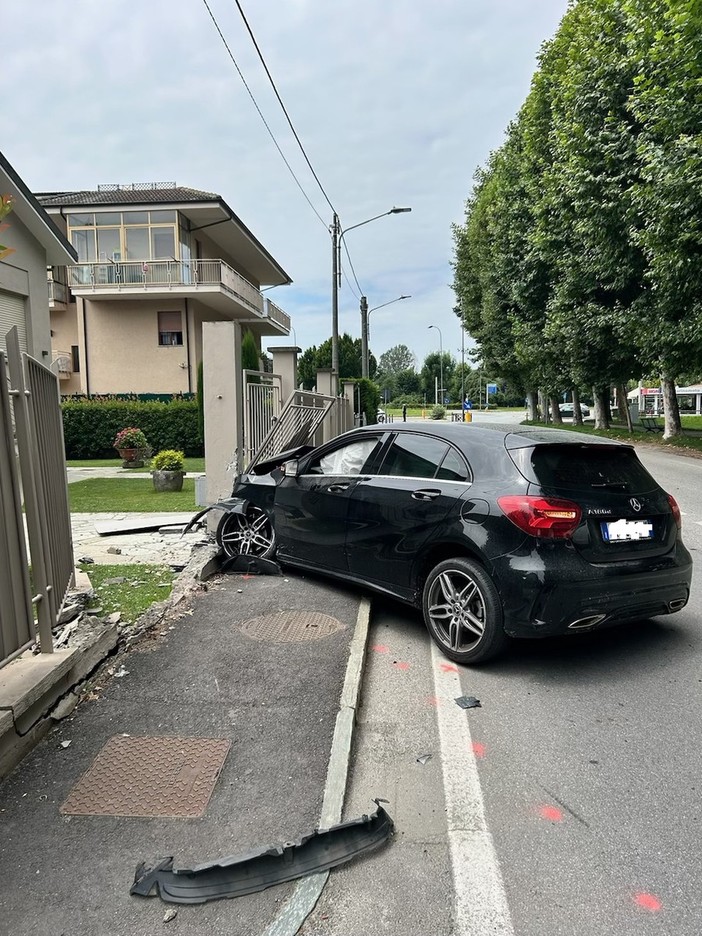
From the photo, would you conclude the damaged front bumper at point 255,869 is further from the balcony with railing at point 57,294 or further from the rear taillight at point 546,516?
the balcony with railing at point 57,294

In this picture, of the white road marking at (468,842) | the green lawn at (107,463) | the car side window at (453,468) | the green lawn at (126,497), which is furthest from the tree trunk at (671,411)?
the white road marking at (468,842)

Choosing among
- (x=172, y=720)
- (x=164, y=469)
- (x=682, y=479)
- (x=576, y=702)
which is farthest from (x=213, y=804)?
(x=682, y=479)

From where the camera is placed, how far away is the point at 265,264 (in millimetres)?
37906

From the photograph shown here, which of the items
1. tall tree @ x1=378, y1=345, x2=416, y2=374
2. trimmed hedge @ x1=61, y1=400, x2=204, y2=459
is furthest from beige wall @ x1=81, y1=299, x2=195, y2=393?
tall tree @ x1=378, y1=345, x2=416, y2=374

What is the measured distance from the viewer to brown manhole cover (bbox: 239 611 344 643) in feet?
15.7

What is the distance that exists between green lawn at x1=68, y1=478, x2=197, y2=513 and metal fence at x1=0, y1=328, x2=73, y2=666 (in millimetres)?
5036

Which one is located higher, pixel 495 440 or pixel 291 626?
pixel 495 440

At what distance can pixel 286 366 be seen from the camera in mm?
11320

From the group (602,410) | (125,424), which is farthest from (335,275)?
(602,410)

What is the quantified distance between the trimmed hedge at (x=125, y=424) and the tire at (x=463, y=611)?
19544mm

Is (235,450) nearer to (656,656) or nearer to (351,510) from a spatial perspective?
(351,510)

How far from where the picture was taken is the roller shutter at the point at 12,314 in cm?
1468

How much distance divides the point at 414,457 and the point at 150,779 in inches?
116

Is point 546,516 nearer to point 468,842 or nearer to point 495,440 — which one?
point 495,440
